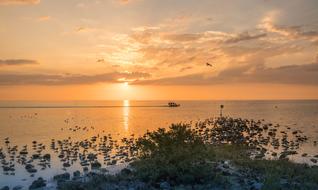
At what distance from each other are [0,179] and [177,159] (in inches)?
441

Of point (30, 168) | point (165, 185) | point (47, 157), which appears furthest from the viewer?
point (47, 157)

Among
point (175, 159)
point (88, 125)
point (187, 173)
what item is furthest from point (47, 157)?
point (88, 125)

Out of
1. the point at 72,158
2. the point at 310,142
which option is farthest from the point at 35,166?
the point at 310,142

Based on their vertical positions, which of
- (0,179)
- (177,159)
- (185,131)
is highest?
(185,131)

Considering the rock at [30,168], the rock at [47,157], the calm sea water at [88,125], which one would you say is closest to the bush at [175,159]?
the calm sea water at [88,125]

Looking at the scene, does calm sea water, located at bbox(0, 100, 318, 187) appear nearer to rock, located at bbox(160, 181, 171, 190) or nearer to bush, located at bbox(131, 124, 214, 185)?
bush, located at bbox(131, 124, 214, 185)

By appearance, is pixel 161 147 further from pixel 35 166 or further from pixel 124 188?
pixel 35 166

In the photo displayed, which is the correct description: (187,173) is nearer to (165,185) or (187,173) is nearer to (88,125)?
(165,185)

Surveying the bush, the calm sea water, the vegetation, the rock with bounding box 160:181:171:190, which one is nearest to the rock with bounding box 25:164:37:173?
the calm sea water

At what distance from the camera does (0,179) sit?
21.5m

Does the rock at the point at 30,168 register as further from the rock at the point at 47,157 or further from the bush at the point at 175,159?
the bush at the point at 175,159

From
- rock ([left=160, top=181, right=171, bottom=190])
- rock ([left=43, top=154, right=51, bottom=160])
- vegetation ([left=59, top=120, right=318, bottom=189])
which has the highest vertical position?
vegetation ([left=59, top=120, right=318, bottom=189])

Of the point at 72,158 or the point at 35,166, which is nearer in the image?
the point at 35,166

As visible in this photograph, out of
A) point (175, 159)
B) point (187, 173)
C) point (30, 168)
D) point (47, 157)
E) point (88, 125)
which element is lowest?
point (30, 168)
